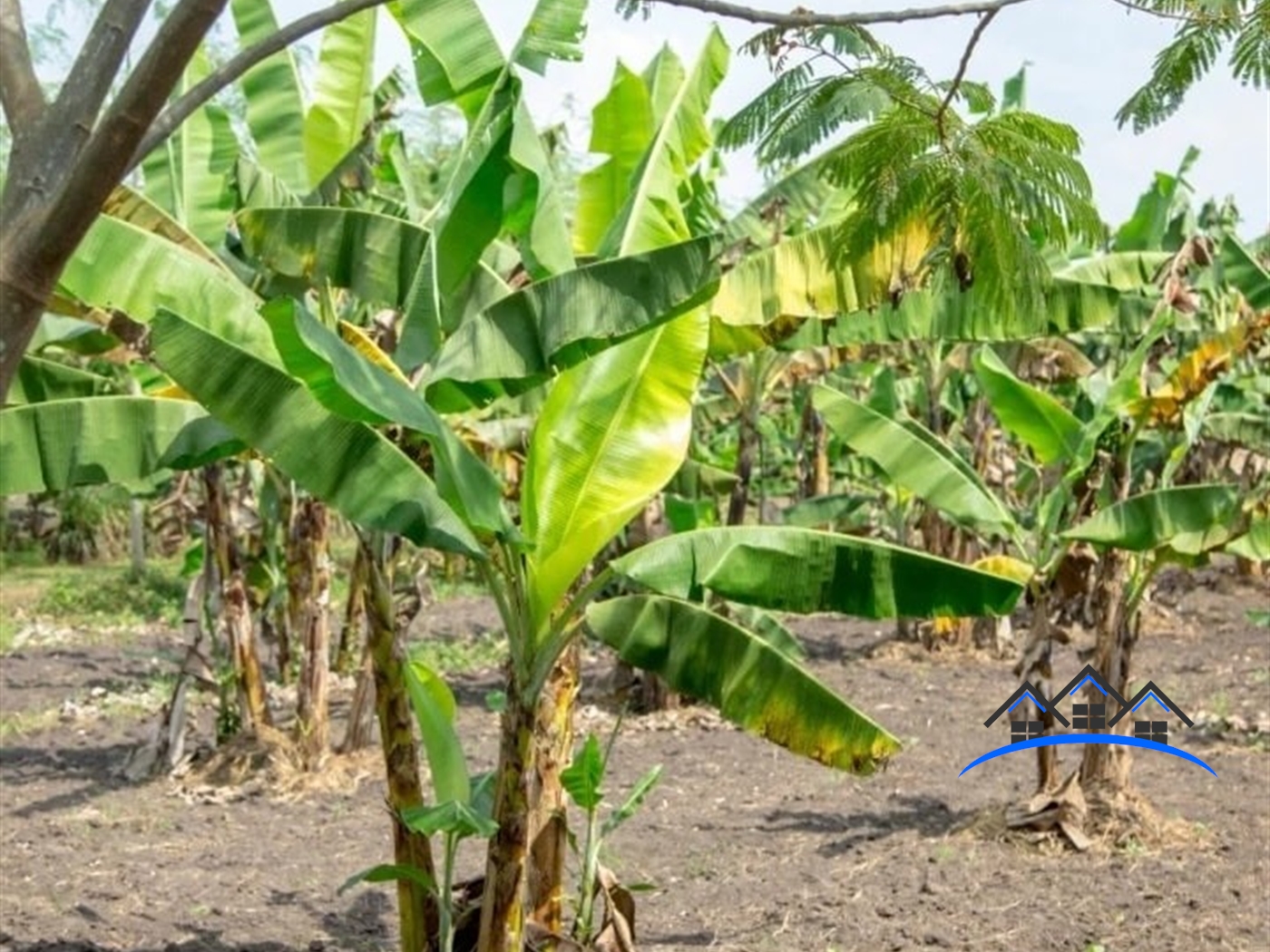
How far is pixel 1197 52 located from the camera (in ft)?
10.9

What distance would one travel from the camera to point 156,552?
2192cm

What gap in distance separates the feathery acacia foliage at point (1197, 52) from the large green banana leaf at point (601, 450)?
1.43m

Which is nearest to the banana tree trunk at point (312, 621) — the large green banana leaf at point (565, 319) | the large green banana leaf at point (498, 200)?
the large green banana leaf at point (498, 200)

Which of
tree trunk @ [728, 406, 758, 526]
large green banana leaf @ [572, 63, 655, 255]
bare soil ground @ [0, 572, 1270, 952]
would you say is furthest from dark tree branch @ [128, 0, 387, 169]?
tree trunk @ [728, 406, 758, 526]

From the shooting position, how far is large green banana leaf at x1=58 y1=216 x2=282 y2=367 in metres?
4.52

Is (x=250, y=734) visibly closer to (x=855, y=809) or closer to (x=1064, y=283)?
(x=855, y=809)

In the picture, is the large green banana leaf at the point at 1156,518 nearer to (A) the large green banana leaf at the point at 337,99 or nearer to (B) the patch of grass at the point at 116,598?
(A) the large green banana leaf at the point at 337,99

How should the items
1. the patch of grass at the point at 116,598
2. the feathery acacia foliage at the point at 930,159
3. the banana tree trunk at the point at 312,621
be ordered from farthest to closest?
the patch of grass at the point at 116,598 → the banana tree trunk at the point at 312,621 → the feathery acacia foliage at the point at 930,159

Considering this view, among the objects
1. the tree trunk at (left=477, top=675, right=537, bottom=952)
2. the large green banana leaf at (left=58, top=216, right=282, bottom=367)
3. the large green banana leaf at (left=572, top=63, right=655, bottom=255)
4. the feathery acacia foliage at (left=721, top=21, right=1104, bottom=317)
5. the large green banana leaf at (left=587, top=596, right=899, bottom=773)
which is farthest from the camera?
the large green banana leaf at (left=572, top=63, right=655, bottom=255)

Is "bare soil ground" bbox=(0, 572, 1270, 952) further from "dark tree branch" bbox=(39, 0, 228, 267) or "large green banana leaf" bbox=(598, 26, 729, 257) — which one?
"dark tree branch" bbox=(39, 0, 228, 267)

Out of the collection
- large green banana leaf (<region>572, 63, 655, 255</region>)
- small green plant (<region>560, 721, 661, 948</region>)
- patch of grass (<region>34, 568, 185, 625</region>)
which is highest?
large green banana leaf (<region>572, 63, 655, 255</region>)

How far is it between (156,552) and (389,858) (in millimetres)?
15788

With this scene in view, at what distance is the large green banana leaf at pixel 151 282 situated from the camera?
14.8 feet

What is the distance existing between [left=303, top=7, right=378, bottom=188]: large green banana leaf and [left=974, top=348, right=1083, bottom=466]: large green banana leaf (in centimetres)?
316
